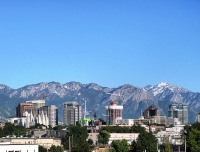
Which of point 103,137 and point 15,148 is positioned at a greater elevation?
point 103,137

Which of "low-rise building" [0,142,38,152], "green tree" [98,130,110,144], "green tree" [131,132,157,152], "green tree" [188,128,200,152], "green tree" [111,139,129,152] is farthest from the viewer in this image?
"green tree" [98,130,110,144]

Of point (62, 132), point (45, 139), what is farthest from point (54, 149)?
point (62, 132)

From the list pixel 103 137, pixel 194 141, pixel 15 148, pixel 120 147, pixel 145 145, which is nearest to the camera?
pixel 15 148

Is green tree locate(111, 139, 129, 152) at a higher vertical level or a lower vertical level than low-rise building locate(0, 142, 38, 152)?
lower

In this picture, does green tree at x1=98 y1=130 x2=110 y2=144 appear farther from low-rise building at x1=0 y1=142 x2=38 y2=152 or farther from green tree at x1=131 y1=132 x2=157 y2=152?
low-rise building at x1=0 y1=142 x2=38 y2=152

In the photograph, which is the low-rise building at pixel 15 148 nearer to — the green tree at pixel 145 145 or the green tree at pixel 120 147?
the green tree at pixel 145 145

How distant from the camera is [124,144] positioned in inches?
4237

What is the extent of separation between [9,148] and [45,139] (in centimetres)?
6363

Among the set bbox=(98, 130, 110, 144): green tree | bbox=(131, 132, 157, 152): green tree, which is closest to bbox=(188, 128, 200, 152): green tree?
bbox=(131, 132, 157, 152): green tree

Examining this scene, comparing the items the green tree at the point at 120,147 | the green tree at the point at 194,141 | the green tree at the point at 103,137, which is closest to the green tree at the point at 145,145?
the green tree at the point at 120,147

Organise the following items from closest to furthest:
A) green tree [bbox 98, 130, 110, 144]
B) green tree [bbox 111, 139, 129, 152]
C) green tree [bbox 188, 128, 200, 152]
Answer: green tree [bbox 188, 128, 200, 152] < green tree [bbox 111, 139, 129, 152] < green tree [bbox 98, 130, 110, 144]

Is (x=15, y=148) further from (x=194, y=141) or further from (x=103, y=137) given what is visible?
(x=103, y=137)

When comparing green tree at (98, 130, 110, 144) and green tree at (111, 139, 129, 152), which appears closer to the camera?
green tree at (111, 139, 129, 152)

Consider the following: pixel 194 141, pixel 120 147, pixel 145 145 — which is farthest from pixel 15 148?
pixel 194 141
